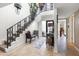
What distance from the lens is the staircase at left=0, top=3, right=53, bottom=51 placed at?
2312 millimetres

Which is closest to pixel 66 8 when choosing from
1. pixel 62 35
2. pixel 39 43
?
pixel 62 35

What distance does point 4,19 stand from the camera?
2.32 metres

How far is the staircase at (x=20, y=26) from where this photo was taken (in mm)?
2312

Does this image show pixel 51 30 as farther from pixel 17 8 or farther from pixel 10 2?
pixel 10 2

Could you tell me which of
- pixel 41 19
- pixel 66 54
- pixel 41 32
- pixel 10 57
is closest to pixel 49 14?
pixel 41 19

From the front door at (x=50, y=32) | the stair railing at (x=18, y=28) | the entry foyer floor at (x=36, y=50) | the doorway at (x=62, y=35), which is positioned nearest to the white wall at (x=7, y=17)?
the stair railing at (x=18, y=28)

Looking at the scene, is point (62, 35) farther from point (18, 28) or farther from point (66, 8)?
point (18, 28)

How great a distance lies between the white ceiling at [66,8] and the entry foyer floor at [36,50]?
55cm

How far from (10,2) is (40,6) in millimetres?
515

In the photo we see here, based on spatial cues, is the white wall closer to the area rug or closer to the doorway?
the area rug

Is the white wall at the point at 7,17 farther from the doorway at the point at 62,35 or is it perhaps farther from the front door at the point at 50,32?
the doorway at the point at 62,35

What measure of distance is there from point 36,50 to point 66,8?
2.92ft

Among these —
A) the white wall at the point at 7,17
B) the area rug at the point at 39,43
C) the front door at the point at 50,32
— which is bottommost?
the area rug at the point at 39,43

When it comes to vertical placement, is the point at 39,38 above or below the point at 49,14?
below
